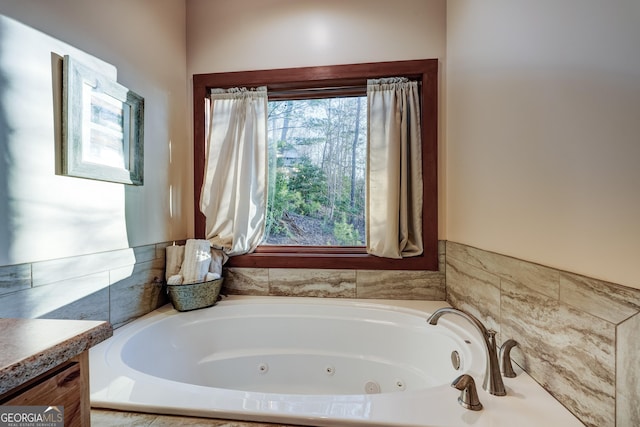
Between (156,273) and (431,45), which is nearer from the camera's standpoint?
(156,273)

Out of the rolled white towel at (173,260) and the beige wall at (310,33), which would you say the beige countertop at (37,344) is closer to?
the rolled white towel at (173,260)

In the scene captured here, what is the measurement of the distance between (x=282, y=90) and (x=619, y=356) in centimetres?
204

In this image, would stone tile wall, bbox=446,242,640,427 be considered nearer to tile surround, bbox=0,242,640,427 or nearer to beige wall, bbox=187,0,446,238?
tile surround, bbox=0,242,640,427

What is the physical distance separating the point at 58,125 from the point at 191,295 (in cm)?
101

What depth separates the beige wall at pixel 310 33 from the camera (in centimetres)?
189

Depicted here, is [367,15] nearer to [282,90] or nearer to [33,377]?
[282,90]

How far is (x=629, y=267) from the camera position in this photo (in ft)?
2.25

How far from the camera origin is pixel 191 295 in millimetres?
1714

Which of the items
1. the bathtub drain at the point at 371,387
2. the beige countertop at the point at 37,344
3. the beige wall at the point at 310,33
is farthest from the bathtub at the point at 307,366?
the beige wall at the point at 310,33

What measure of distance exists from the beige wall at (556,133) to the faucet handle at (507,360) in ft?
1.04

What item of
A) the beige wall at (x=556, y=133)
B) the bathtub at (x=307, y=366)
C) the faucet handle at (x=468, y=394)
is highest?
the beige wall at (x=556, y=133)

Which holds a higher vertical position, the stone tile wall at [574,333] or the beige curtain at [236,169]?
the beige curtain at [236,169]

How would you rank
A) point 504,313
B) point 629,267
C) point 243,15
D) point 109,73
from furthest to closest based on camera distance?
1. point 243,15
2. point 109,73
3. point 504,313
4. point 629,267

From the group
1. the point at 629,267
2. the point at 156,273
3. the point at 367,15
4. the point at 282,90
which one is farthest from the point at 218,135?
the point at 629,267
